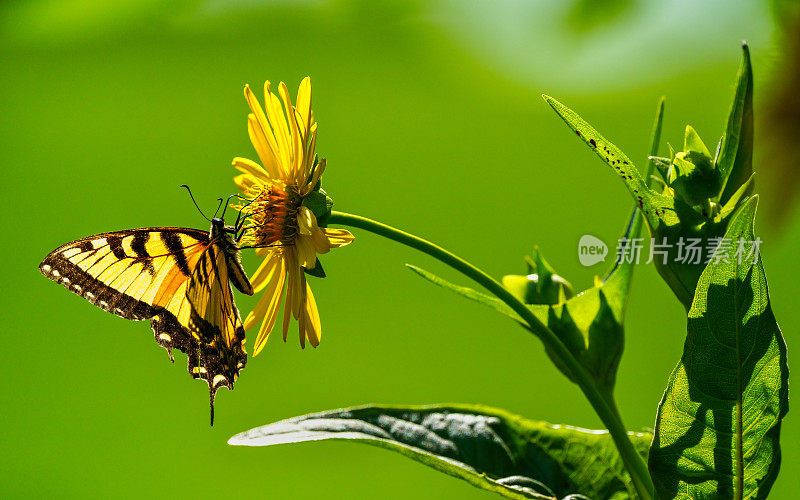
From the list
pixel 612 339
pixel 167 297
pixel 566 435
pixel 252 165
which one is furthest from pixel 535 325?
pixel 167 297

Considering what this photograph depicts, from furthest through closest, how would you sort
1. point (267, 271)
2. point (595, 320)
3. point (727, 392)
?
1. point (267, 271)
2. point (595, 320)
3. point (727, 392)

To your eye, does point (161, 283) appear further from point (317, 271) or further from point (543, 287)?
point (543, 287)

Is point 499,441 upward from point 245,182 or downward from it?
downward

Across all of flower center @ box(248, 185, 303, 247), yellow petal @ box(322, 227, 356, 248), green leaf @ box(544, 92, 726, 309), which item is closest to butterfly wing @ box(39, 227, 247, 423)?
flower center @ box(248, 185, 303, 247)

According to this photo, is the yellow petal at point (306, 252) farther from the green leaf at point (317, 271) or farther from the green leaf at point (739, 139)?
the green leaf at point (739, 139)

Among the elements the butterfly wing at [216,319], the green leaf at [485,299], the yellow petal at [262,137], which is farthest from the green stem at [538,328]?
the butterfly wing at [216,319]

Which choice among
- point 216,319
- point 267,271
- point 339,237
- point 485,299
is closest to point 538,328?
point 485,299

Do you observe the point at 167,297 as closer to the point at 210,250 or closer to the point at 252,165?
the point at 210,250
